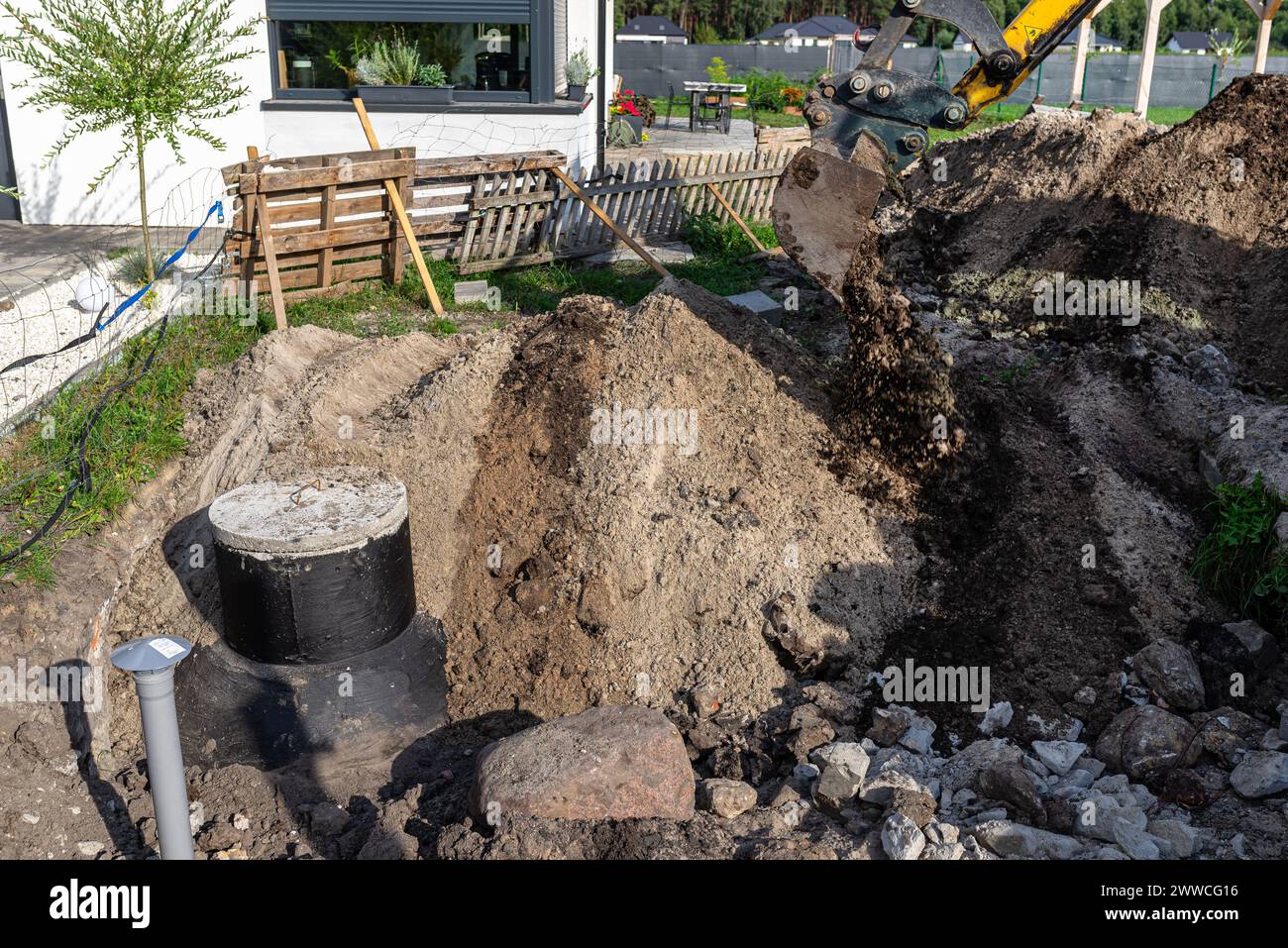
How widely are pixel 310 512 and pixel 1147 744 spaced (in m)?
→ 4.09

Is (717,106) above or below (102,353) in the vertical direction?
above

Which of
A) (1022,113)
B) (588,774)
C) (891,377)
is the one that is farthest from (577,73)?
(1022,113)

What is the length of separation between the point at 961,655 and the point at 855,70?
3428mm

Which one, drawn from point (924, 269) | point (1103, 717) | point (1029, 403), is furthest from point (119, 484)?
point (924, 269)

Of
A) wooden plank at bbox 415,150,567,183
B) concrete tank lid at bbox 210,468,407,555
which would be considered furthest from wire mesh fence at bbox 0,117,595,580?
wooden plank at bbox 415,150,567,183

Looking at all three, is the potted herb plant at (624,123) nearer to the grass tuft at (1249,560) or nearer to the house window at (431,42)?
the house window at (431,42)

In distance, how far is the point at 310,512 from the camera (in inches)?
215

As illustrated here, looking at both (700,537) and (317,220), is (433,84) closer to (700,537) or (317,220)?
(317,220)

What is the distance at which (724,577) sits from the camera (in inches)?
237

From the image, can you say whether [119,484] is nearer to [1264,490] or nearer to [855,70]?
[855,70]

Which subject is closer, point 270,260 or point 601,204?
point 270,260

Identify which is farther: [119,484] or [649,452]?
[649,452]

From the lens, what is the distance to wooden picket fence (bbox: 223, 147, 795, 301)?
9.54m

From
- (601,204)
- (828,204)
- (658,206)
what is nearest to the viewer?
(828,204)
